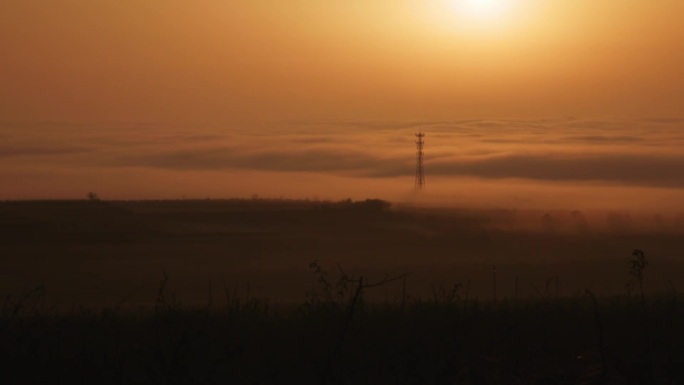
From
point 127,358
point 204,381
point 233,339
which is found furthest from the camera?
point 233,339

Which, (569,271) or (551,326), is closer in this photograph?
(551,326)

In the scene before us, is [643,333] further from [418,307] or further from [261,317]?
[261,317]

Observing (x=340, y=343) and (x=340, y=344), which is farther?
(x=340, y=344)

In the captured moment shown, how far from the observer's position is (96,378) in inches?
256

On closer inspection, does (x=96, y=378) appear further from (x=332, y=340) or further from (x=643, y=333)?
(x=643, y=333)

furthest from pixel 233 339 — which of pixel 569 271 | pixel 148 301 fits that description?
pixel 569 271

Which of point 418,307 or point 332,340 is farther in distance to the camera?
Answer: point 418,307

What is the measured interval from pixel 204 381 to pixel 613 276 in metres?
16.7

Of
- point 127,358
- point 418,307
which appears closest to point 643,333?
point 418,307

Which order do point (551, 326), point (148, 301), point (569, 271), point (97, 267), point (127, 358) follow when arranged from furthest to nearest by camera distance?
point (97, 267) < point (569, 271) < point (148, 301) < point (551, 326) < point (127, 358)

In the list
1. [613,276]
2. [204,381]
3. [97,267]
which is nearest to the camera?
[204,381]

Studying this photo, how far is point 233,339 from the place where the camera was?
749 centimetres

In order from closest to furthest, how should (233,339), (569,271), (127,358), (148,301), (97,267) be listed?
(127,358)
(233,339)
(148,301)
(569,271)
(97,267)

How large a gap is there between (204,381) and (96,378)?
763 mm
